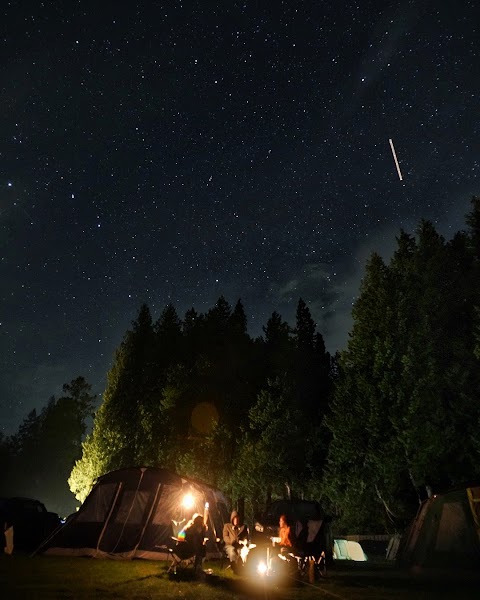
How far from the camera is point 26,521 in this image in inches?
629

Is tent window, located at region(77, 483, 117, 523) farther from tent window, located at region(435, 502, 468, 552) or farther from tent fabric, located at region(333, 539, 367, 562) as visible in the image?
tent fabric, located at region(333, 539, 367, 562)

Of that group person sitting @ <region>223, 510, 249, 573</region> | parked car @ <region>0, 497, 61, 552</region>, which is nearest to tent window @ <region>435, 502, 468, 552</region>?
person sitting @ <region>223, 510, 249, 573</region>

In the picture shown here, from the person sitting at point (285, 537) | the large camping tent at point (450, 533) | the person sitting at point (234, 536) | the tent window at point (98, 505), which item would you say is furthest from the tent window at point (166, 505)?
the large camping tent at point (450, 533)

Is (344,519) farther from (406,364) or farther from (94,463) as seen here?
(94,463)

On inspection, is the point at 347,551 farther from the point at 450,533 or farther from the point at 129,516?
the point at 129,516

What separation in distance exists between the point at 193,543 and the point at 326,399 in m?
25.4

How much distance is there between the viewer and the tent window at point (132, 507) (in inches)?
488

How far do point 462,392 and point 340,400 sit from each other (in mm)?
6030

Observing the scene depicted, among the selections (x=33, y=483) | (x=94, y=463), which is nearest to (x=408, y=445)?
(x=94, y=463)

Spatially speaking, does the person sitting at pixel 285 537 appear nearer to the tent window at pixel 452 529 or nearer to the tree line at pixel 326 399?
the tent window at pixel 452 529

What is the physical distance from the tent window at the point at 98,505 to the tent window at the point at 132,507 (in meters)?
0.36

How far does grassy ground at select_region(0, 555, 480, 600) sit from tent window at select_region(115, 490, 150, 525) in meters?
1.35

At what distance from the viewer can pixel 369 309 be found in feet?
81.1

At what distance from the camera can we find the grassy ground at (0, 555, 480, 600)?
686 cm
